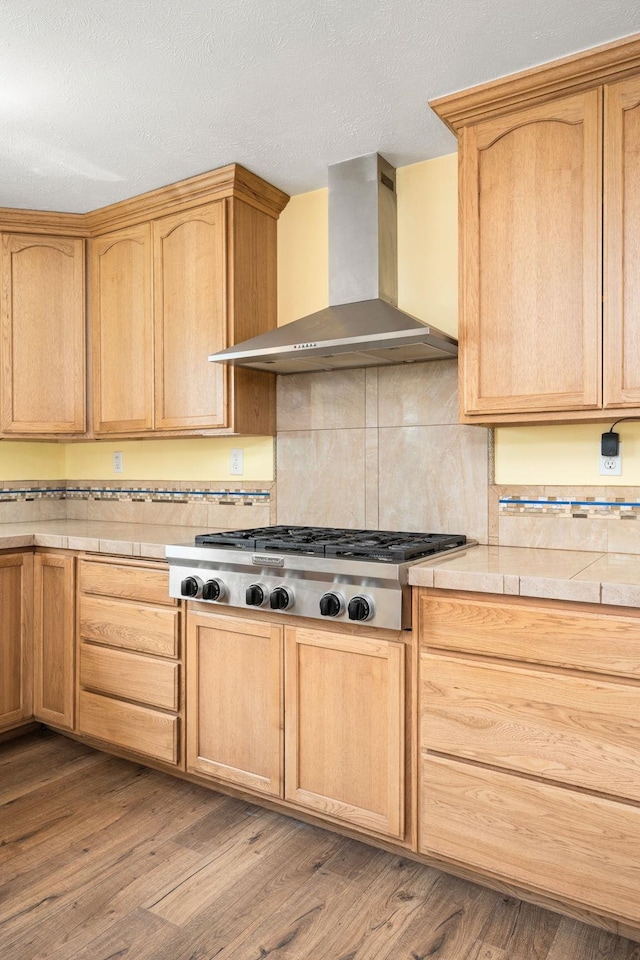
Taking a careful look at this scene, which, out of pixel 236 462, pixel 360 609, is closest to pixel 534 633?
pixel 360 609

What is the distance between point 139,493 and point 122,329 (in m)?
0.85

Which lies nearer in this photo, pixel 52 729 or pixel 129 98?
pixel 129 98

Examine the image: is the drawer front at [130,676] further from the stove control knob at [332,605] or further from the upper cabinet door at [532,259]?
the upper cabinet door at [532,259]

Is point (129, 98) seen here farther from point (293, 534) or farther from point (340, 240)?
point (293, 534)

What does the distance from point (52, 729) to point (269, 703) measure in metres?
1.41

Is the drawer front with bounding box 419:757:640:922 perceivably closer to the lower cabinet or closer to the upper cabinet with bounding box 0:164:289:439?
the lower cabinet

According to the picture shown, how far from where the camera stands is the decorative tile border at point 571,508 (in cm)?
217

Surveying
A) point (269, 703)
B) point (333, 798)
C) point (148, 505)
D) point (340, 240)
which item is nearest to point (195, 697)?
point (269, 703)

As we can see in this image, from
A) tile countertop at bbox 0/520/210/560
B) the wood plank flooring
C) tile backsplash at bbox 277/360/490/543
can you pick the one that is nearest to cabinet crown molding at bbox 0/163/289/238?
tile backsplash at bbox 277/360/490/543

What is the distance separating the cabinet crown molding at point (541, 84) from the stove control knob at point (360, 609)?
158cm

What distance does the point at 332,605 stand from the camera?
199 centimetres

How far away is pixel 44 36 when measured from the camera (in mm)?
1857

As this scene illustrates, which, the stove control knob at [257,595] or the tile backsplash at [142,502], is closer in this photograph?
the stove control knob at [257,595]

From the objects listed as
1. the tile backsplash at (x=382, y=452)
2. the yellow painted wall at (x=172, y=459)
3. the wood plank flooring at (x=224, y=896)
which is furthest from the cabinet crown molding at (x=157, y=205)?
the wood plank flooring at (x=224, y=896)
